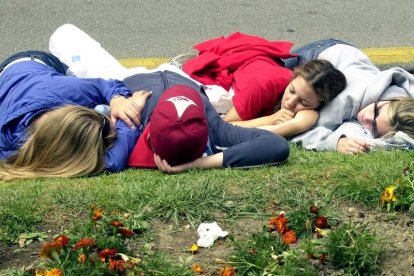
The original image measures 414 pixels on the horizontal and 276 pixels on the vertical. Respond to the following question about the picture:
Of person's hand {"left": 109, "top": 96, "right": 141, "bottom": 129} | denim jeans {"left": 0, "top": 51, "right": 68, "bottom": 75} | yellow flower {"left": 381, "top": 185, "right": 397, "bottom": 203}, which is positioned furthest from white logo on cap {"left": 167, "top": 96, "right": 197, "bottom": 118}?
denim jeans {"left": 0, "top": 51, "right": 68, "bottom": 75}

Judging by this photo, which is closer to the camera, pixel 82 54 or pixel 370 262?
pixel 370 262

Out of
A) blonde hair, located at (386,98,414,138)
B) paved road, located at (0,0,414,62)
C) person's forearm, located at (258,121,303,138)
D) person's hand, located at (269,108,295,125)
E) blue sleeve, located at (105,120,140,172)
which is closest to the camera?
blue sleeve, located at (105,120,140,172)

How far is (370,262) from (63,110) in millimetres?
1835

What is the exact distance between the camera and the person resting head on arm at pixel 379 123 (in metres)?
3.94

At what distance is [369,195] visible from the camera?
293cm

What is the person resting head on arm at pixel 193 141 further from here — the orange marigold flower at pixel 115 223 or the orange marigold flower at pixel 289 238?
the orange marigold flower at pixel 289 238

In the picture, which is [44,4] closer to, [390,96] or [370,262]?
[390,96]

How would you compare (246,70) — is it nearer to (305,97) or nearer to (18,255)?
(305,97)

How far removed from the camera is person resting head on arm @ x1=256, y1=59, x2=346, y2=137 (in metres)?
4.15

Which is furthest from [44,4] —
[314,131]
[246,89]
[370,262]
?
[370,262]

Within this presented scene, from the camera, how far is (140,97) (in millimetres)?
3969

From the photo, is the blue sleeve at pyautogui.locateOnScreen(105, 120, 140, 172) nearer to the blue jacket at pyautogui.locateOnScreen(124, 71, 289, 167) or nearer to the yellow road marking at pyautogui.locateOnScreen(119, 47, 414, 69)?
the blue jacket at pyautogui.locateOnScreen(124, 71, 289, 167)

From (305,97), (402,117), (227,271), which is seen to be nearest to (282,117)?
(305,97)

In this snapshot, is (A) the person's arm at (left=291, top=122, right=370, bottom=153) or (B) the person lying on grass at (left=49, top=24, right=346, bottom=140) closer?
(A) the person's arm at (left=291, top=122, right=370, bottom=153)
